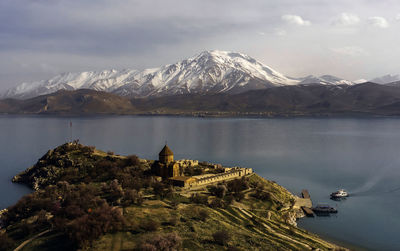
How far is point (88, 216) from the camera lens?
1105 inches

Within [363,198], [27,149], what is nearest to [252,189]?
[363,198]

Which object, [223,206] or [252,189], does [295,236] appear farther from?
[252,189]

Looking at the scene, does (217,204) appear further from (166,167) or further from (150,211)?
(166,167)

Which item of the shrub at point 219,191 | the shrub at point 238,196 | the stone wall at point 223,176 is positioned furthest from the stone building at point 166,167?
the shrub at point 238,196

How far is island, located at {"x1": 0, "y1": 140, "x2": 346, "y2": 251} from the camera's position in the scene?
2800 cm

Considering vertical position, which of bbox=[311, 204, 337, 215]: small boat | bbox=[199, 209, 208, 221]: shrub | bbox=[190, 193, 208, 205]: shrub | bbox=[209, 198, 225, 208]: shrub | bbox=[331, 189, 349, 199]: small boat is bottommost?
bbox=[311, 204, 337, 215]: small boat

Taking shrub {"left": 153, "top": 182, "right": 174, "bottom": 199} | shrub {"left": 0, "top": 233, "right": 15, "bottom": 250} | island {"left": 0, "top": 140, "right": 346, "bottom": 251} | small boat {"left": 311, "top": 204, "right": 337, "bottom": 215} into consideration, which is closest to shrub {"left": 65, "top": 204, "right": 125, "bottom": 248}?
island {"left": 0, "top": 140, "right": 346, "bottom": 251}

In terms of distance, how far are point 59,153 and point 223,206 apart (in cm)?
4505

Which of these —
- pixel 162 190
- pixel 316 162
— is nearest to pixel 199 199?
pixel 162 190

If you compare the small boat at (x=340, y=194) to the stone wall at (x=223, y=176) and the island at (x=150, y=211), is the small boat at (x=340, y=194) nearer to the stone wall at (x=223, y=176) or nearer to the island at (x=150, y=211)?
the island at (x=150, y=211)

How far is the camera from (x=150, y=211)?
35.8 metres

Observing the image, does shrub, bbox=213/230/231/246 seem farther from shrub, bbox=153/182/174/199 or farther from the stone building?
the stone building

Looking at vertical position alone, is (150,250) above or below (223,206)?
above

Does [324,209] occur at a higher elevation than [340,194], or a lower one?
lower
